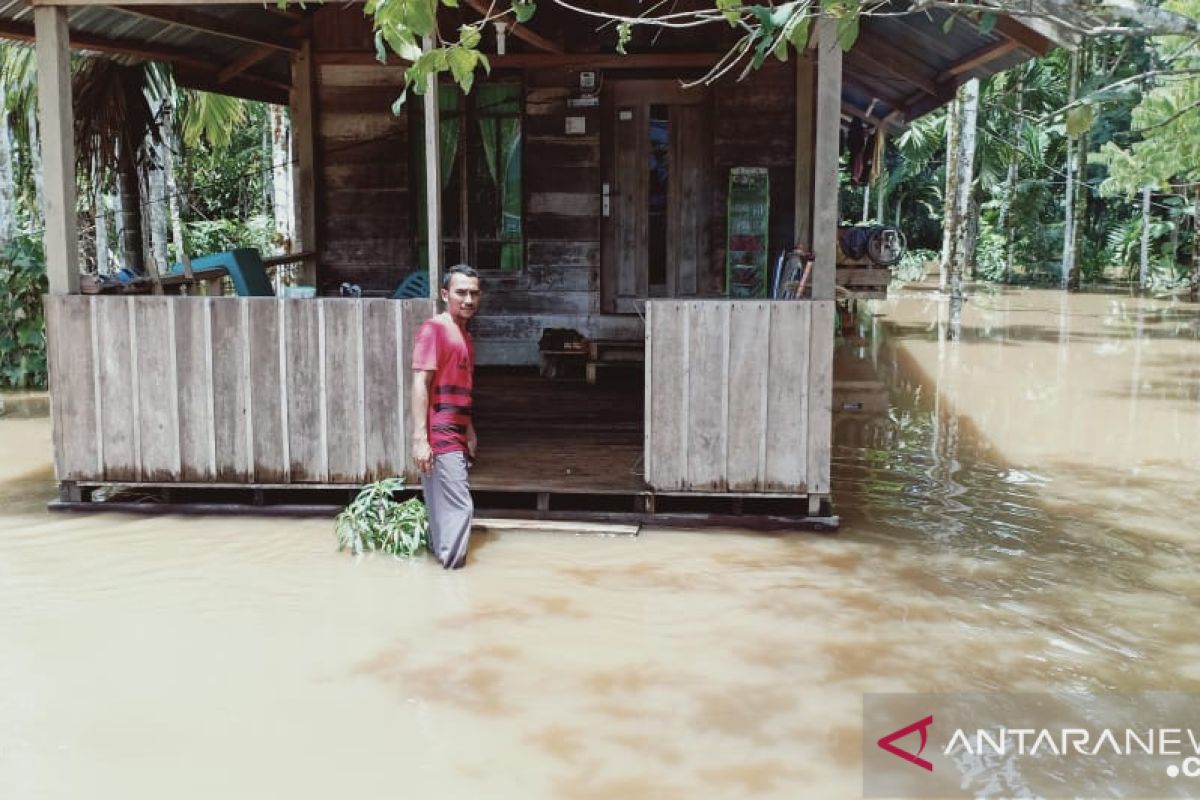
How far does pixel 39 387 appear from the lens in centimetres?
1422

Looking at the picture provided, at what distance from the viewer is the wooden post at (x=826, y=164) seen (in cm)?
737

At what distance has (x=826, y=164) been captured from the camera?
7449mm

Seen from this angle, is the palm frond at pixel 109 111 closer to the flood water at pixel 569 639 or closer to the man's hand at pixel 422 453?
the flood water at pixel 569 639

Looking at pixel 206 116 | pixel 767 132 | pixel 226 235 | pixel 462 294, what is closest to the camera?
pixel 462 294

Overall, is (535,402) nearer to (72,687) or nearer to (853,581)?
(853,581)

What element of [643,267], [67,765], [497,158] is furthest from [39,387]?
[67,765]

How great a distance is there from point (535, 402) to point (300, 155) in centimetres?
360

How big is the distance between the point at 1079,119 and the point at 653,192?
303 inches

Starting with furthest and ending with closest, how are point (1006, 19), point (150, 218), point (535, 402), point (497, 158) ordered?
point (150, 218), point (497, 158), point (535, 402), point (1006, 19)

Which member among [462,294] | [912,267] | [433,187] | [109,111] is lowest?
[462,294]

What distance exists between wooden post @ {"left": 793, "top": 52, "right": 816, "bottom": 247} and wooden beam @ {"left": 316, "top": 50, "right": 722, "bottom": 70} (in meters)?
0.85

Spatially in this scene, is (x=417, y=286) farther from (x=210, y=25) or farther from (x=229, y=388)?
(x=229, y=388)

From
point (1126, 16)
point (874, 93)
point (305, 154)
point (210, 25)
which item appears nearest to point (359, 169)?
point (305, 154)

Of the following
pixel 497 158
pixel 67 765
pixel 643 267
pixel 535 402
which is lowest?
pixel 67 765
